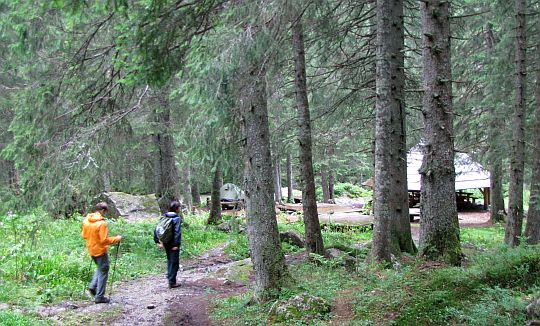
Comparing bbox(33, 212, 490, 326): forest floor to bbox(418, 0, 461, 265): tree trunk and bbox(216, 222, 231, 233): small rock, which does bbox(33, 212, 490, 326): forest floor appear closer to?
bbox(418, 0, 461, 265): tree trunk

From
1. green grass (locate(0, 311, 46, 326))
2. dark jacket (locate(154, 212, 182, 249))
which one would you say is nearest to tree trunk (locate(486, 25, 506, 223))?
dark jacket (locate(154, 212, 182, 249))

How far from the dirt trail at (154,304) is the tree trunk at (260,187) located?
127 centimetres

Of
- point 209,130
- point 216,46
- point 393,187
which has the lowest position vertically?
point 393,187

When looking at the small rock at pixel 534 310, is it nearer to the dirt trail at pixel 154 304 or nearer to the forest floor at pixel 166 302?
the forest floor at pixel 166 302

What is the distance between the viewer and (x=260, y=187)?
21.0 feet

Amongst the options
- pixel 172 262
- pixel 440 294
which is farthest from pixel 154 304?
pixel 440 294

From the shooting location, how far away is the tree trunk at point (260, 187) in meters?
6.32

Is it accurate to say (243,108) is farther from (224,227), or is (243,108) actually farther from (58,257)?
(224,227)

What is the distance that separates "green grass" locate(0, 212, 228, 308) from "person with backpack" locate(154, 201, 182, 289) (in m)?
1.00

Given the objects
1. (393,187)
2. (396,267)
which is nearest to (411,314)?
(396,267)

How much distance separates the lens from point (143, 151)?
14.5 metres

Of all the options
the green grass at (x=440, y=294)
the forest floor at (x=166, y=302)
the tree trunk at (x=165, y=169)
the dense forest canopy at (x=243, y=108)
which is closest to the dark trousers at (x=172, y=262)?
the forest floor at (x=166, y=302)

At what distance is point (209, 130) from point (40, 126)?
3.46 m

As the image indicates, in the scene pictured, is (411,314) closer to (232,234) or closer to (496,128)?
(232,234)
